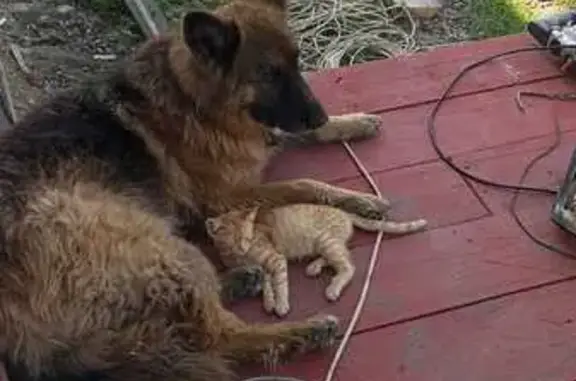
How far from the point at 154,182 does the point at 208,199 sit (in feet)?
0.75

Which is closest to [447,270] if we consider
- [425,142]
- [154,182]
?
[425,142]

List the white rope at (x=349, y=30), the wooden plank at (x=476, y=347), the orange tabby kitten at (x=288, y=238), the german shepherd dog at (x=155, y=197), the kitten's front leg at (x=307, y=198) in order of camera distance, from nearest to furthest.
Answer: the german shepherd dog at (x=155, y=197) < the wooden plank at (x=476, y=347) < the orange tabby kitten at (x=288, y=238) < the kitten's front leg at (x=307, y=198) < the white rope at (x=349, y=30)

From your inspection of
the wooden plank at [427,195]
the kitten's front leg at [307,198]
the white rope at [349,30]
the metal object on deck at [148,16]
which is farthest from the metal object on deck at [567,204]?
the metal object on deck at [148,16]

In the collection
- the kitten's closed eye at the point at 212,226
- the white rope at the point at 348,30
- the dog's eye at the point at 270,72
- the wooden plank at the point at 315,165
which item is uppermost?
the dog's eye at the point at 270,72

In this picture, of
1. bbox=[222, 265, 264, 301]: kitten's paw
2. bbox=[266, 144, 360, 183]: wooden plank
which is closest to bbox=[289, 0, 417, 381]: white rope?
bbox=[266, 144, 360, 183]: wooden plank

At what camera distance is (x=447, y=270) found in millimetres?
3426

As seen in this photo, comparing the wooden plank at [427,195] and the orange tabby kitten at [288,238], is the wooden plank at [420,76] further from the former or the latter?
the orange tabby kitten at [288,238]

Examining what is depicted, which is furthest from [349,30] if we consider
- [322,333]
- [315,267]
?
[322,333]

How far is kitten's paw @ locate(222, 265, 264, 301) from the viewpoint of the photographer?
3352mm

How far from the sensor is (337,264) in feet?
11.1

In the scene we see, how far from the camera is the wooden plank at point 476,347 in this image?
3113mm

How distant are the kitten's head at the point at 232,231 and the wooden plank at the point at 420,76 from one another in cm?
76

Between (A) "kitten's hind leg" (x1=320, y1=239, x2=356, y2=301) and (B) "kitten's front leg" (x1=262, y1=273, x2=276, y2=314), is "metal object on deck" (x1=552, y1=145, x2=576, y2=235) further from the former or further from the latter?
(B) "kitten's front leg" (x1=262, y1=273, x2=276, y2=314)

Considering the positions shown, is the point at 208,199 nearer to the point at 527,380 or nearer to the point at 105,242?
the point at 105,242
